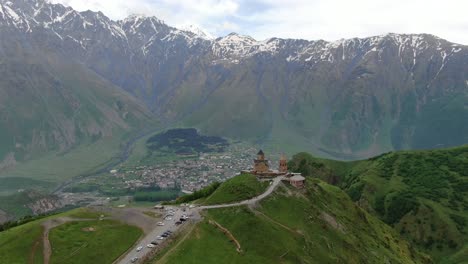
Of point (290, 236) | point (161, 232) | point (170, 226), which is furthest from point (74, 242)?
point (290, 236)

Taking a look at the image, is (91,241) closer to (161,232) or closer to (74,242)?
(74,242)

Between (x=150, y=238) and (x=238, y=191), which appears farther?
(x=238, y=191)

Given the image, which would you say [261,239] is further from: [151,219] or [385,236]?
[385,236]

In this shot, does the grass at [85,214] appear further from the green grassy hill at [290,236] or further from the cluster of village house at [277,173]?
the cluster of village house at [277,173]

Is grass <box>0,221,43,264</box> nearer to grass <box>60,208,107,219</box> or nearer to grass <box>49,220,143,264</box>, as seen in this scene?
grass <box>49,220,143,264</box>

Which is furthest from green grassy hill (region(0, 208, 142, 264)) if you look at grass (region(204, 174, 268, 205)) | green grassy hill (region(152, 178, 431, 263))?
grass (region(204, 174, 268, 205))

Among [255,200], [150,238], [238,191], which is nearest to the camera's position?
[150,238]
